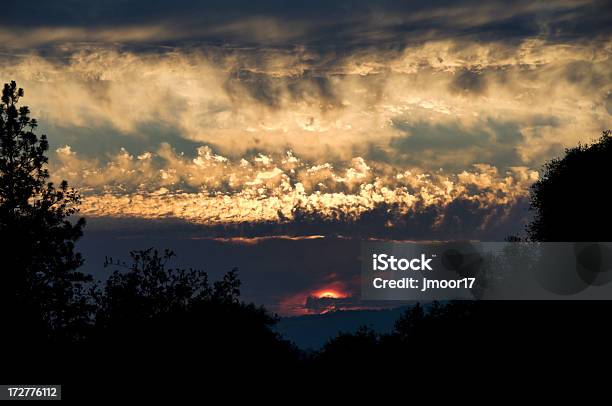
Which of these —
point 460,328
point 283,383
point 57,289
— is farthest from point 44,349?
point 460,328

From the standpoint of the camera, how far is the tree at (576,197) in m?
63.4

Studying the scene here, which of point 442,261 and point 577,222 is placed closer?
point 577,222

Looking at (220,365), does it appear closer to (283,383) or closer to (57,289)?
(283,383)

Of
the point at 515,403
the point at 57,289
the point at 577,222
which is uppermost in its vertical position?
the point at 577,222

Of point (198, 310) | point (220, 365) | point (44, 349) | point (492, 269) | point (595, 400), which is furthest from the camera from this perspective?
point (492, 269)

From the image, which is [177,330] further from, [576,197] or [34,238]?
[576,197]

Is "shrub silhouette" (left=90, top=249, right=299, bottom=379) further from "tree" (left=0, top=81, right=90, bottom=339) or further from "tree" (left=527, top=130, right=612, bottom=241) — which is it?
"tree" (left=527, top=130, right=612, bottom=241)

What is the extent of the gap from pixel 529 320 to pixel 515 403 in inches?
358

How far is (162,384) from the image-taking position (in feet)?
185

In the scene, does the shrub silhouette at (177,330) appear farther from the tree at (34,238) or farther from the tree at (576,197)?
the tree at (576,197)

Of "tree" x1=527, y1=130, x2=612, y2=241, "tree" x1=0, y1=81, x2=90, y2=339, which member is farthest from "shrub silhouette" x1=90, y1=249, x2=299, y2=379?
"tree" x1=527, y1=130, x2=612, y2=241

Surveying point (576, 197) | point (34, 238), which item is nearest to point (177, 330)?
point (34, 238)

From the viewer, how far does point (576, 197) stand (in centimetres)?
6706

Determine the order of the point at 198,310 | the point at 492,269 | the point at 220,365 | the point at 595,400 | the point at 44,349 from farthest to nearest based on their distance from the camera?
1. the point at 492,269
2. the point at 198,310
3. the point at 220,365
4. the point at 44,349
5. the point at 595,400
